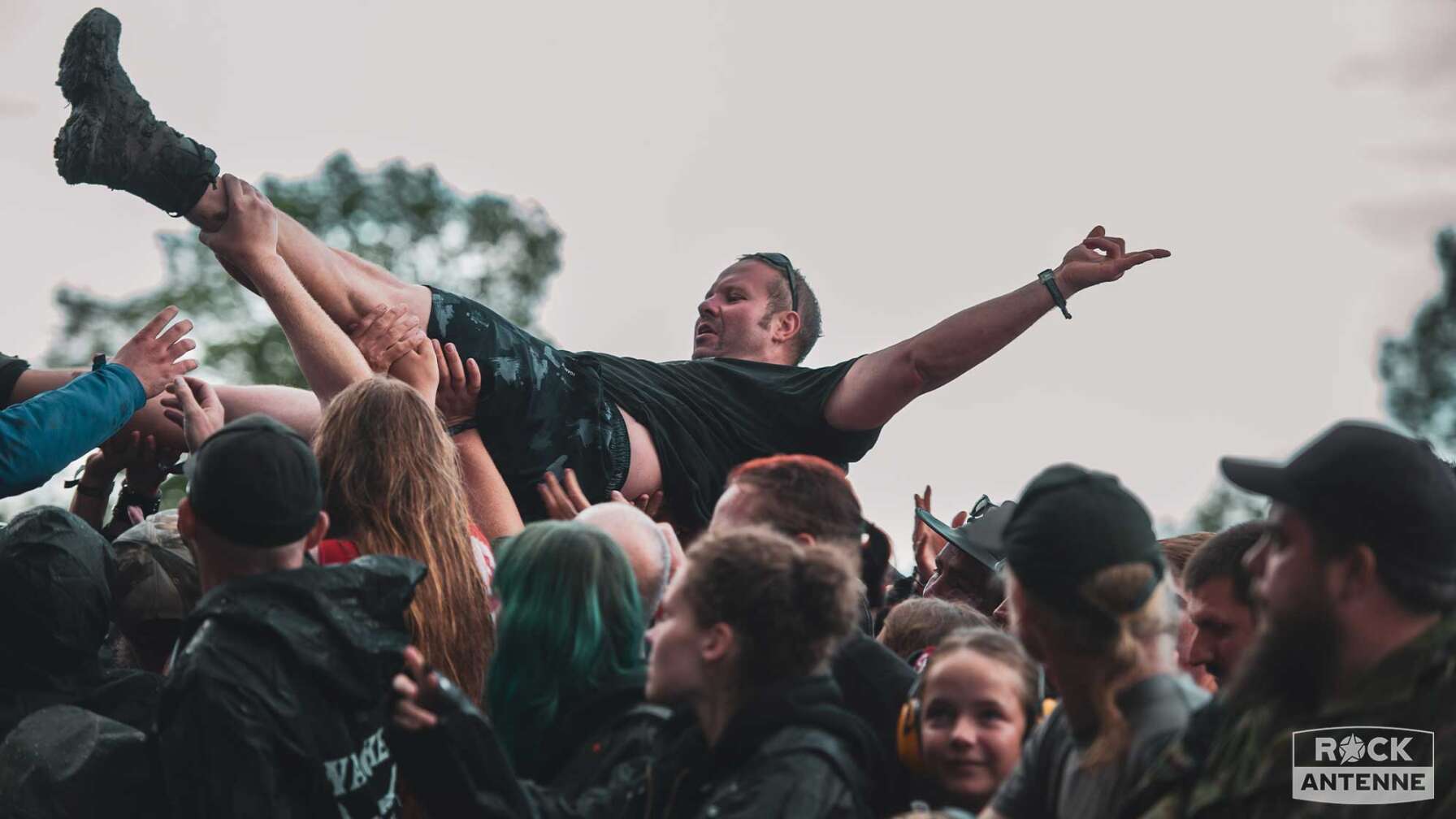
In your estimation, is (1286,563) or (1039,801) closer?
(1286,563)

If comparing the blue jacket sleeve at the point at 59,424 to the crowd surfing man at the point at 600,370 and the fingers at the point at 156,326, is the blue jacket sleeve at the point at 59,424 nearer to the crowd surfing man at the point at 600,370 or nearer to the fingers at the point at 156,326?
the fingers at the point at 156,326

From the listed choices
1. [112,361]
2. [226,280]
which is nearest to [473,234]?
[226,280]

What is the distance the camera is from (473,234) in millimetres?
22062

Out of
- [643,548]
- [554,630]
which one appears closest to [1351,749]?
[554,630]

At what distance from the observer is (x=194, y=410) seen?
12.5ft

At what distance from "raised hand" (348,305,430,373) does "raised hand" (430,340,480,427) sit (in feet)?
0.36

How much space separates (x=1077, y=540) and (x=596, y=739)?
3.09 ft

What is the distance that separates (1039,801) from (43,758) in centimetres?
185

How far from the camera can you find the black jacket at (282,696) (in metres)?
2.61

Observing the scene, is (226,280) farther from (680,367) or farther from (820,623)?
(820,623)

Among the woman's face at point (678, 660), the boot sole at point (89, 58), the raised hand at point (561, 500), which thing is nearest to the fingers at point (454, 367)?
the raised hand at point (561, 500)

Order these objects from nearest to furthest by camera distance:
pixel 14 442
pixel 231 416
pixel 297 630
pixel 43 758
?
pixel 297 630
pixel 43 758
pixel 14 442
pixel 231 416

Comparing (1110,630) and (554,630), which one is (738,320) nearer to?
(554,630)

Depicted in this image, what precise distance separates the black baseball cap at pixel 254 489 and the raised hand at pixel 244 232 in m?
1.82
